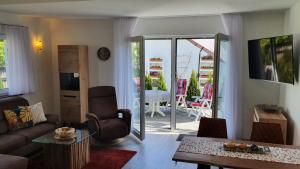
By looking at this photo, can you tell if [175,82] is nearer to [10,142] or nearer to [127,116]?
[127,116]

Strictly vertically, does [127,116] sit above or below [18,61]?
below

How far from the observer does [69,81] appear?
18.7 ft

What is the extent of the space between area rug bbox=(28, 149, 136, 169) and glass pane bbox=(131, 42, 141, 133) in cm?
84

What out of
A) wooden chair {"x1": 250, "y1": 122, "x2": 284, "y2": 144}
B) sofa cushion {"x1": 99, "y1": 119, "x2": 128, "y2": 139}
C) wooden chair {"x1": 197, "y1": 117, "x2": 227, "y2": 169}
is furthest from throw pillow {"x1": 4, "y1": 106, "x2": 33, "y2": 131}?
wooden chair {"x1": 250, "y1": 122, "x2": 284, "y2": 144}

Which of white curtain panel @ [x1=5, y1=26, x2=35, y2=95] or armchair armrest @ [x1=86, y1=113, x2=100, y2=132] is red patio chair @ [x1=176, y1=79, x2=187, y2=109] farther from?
white curtain panel @ [x1=5, y1=26, x2=35, y2=95]


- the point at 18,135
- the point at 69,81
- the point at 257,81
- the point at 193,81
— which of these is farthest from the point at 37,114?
the point at 257,81

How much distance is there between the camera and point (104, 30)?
18.6 ft

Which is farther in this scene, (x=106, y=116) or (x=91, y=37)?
(x=91, y=37)

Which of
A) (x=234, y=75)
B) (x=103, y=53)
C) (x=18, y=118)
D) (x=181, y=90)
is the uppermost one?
(x=103, y=53)

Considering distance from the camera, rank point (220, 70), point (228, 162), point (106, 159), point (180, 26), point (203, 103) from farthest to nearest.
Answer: point (203, 103) → point (180, 26) → point (220, 70) → point (106, 159) → point (228, 162)

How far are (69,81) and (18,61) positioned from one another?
3.72 ft

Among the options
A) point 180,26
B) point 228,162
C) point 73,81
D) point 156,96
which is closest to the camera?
point 228,162

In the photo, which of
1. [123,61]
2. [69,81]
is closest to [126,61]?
[123,61]

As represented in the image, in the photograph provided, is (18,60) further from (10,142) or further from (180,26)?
(180,26)
